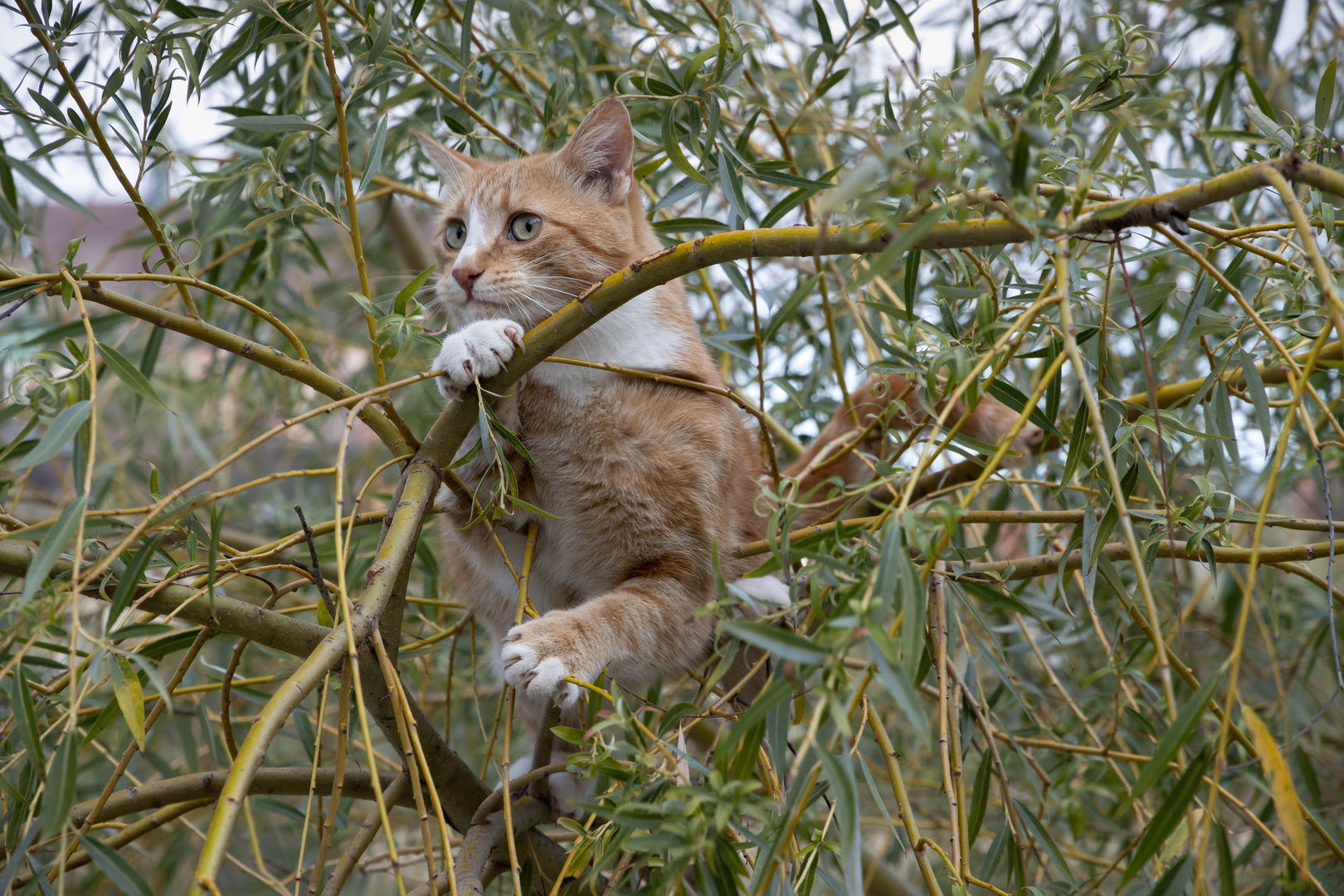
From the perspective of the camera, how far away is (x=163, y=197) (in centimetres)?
288

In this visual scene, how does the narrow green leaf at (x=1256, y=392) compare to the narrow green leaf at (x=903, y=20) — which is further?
the narrow green leaf at (x=903, y=20)

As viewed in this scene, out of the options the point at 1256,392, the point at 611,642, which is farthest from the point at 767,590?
the point at 1256,392

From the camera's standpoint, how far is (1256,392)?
1250mm

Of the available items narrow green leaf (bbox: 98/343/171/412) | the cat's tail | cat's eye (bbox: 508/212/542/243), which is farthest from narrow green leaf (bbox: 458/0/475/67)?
the cat's tail

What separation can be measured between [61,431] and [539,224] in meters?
1.21

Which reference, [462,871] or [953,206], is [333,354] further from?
[953,206]

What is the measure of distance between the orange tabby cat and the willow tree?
0.30 ft

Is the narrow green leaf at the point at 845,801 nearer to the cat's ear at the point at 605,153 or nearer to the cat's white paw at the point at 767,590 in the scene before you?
the cat's white paw at the point at 767,590

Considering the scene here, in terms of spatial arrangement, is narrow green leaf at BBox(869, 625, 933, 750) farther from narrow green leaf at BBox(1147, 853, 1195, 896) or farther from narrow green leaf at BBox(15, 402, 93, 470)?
narrow green leaf at BBox(15, 402, 93, 470)

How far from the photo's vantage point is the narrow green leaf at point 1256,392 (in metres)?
1.23

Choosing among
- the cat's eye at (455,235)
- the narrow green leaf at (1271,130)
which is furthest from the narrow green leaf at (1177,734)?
the cat's eye at (455,235)

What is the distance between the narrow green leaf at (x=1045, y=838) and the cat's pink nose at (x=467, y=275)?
4.22 feet

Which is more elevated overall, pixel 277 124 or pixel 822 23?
pixel 822 23

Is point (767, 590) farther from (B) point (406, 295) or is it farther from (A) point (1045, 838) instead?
(B) point (406, 295)
